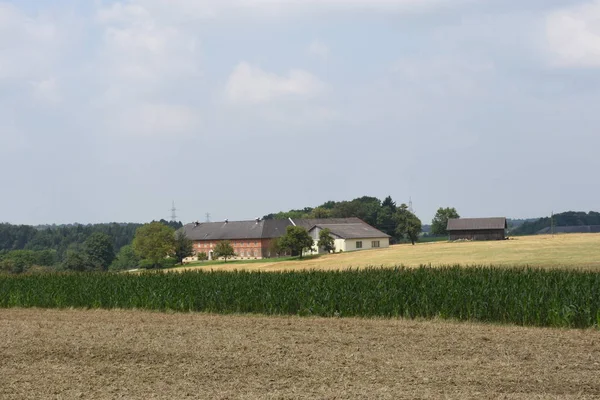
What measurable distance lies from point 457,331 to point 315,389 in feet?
27.0

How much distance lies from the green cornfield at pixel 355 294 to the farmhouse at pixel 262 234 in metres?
74.0

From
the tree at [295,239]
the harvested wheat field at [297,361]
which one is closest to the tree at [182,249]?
the tree at [295,239]

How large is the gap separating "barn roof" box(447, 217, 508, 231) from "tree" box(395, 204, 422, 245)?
297 inches

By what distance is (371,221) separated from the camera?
515 ft

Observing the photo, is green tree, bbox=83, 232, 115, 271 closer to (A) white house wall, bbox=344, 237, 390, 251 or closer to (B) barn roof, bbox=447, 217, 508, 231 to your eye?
(A) white house wall, bbox=344, 237, 390, 251

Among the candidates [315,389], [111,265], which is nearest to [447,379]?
[315,389]

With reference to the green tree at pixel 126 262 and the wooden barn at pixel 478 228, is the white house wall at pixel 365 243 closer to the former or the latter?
the wooden barn at pixel 478 228

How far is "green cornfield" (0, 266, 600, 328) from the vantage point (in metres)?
23.6

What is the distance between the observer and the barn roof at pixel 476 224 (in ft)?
381

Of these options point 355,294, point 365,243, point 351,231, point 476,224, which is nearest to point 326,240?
point 365,243

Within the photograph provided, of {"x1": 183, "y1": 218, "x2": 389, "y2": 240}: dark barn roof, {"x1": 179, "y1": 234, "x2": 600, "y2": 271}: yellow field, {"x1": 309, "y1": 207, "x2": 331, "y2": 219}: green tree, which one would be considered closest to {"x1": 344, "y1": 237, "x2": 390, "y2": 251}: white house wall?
{"x1": 183, "y1": 218, "x2": 389, "y2": 240}: dark barn roof

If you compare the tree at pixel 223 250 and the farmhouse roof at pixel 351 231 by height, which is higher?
the farmhouse roof at pixel 351 231

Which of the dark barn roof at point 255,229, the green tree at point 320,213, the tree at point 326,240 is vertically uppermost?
the green tree at point 320,213

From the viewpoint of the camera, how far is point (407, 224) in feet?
419
